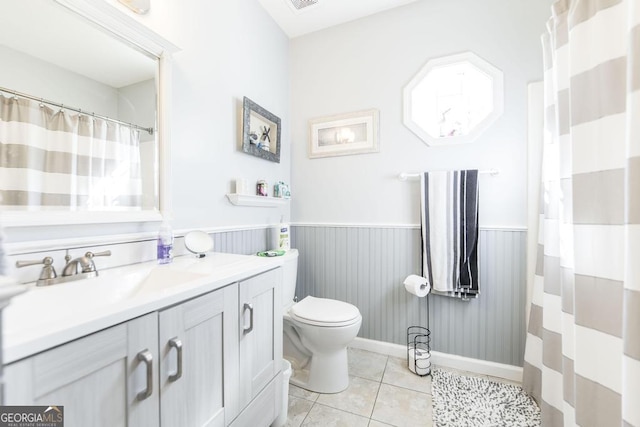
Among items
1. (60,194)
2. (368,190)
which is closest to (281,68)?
(368,190)

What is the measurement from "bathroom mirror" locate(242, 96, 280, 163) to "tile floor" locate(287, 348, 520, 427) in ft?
5.20

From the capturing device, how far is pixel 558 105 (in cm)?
125

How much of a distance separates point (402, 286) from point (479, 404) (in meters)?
0.79

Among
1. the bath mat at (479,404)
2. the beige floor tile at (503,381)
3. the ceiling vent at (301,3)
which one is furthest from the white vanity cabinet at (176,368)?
the ceiling vent at (301,3)

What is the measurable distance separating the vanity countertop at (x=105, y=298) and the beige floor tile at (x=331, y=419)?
882 mm

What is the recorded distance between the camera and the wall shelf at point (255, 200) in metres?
1.70

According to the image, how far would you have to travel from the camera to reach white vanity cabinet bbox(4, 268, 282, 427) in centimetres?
55

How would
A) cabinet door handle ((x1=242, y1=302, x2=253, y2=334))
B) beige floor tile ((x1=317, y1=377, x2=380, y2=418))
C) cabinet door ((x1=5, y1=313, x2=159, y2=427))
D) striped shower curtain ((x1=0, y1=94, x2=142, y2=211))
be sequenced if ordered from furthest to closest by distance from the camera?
beige floor tile ((x1=317, y1=377, x2=380, y2=418)), cabinet door handle ((x1=242, y1=302, x2=253, y2=334)), striped shower curtain ((x1=0, y1=94, x2=142, y2=211)), cabinet door ((x1=5, y1=313, x2=159, y2=427))

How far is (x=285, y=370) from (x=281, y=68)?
7.29 ft

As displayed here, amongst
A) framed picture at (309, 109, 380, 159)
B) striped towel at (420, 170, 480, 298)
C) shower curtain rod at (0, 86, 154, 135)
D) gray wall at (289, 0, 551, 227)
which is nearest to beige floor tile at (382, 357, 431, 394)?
striped towel at (420, 170, 480, 298)

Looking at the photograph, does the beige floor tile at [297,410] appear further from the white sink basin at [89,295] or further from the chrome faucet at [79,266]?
the chrome faucet at [79,266]

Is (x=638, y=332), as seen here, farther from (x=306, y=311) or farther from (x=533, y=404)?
(x=306, y=311)

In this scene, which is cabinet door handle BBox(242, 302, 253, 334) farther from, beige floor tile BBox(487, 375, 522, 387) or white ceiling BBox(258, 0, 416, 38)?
white ceiling BBox(258, 0, 416, 38)

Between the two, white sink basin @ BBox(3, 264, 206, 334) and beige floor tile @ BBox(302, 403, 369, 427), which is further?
beige floor tile @ BBox(302, 403, 369, 427)
